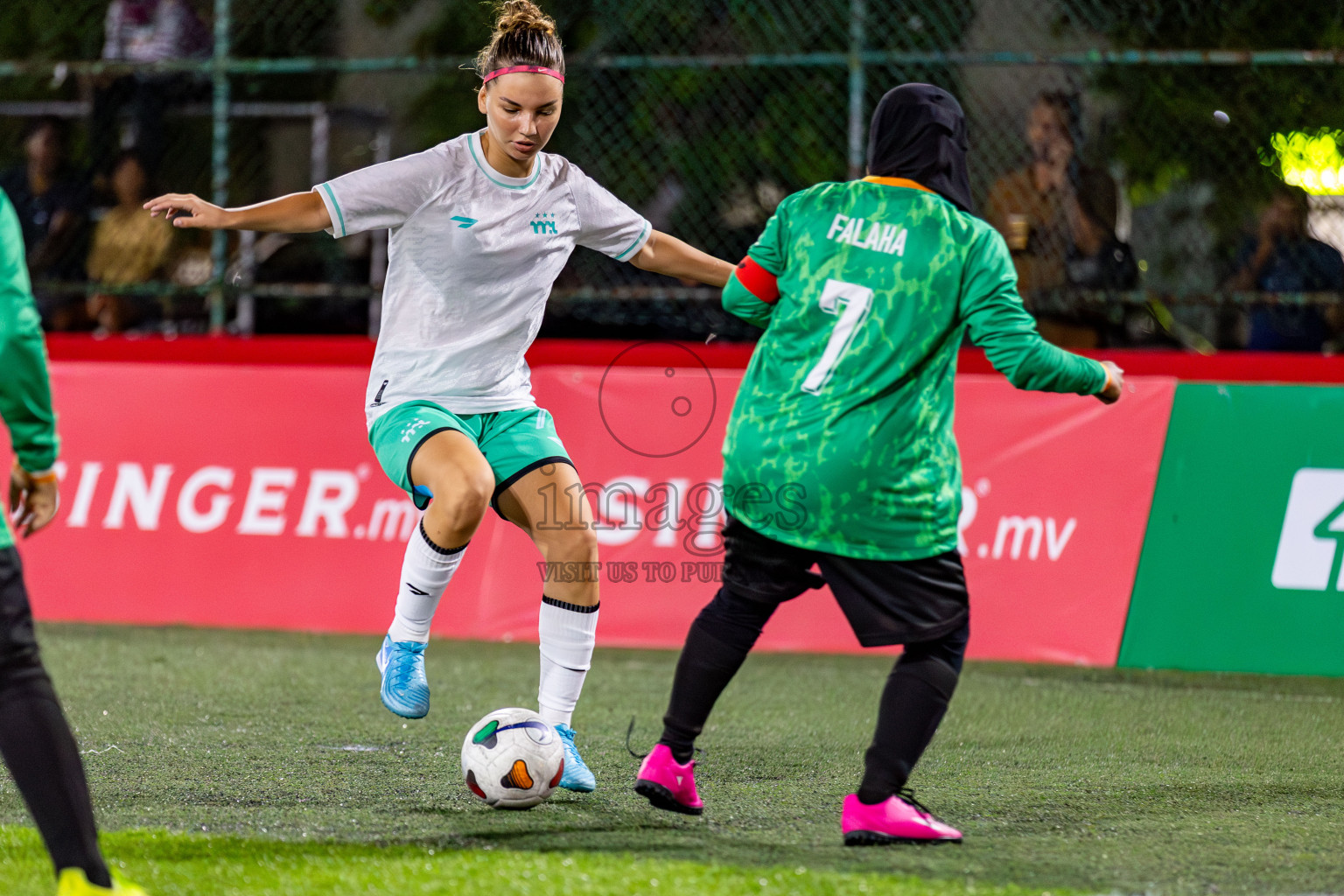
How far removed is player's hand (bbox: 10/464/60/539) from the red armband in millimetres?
1718

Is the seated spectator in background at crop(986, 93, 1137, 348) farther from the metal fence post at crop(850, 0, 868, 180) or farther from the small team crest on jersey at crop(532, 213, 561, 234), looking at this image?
the small team crest on jersey at crop(532, 213, 561, 234)

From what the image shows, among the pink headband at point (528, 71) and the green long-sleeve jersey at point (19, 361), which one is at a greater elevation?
the pink headband at point (528, 71)

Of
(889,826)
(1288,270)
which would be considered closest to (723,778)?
(889,826)

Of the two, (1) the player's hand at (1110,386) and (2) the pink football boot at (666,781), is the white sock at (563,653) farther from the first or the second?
(1) the player's hand at (1110,386)

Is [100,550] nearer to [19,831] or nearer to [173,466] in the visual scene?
[173,466]

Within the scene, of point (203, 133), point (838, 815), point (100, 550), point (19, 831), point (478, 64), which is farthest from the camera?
point (203, 133)

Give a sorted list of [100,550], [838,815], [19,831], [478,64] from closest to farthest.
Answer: [19,831]
[838,815]
[478,64]
[100,550]

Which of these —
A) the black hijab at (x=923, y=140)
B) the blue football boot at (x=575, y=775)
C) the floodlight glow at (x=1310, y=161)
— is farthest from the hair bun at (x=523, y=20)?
the floodlight glow at (x=1310, y=161)

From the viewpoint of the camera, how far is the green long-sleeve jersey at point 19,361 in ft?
9.12

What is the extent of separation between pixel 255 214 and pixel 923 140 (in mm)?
1877

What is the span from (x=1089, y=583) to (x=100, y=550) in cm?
505

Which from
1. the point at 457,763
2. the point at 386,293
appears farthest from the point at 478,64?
the point at 457,763

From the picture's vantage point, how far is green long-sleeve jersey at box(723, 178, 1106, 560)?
11.6ft

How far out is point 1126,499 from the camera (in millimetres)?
7031
